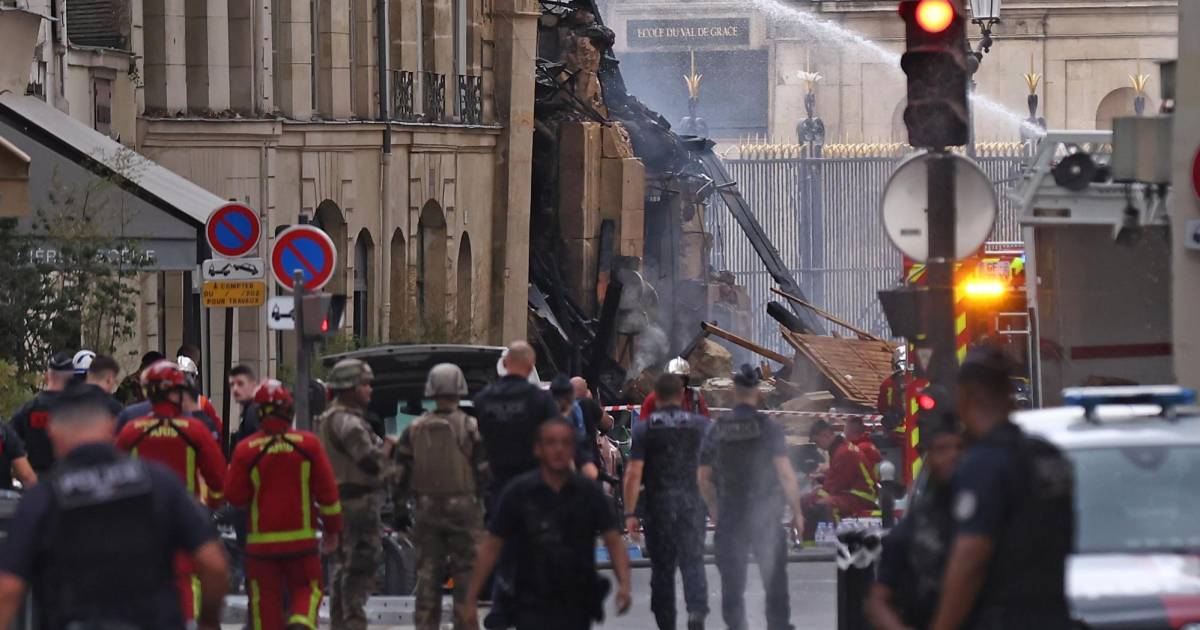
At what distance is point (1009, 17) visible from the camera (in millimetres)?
72375

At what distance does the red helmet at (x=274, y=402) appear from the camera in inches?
483

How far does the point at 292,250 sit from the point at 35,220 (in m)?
5.94

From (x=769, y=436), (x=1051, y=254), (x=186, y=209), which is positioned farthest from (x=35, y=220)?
(x=769, y=436)

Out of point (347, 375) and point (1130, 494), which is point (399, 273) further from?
point (1130, 494)

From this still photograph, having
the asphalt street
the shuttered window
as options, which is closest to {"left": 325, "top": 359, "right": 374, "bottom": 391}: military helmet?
the asphalt street

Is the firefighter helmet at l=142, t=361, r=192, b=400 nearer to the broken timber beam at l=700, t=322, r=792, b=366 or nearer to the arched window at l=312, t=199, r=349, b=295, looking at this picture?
the arched window at l=312, t=199, r=349, b=295

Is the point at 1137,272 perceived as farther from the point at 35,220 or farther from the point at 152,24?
the point at 152,24

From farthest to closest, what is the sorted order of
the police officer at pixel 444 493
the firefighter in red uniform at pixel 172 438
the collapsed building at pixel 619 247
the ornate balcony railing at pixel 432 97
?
the ornate balcony railing at pixel 432 97, the collapsed building at pixel 619 247, the police officer at pixel 444 493, the firefighter in red uniform at pixel 172 438

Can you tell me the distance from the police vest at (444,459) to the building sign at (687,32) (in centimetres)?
6482

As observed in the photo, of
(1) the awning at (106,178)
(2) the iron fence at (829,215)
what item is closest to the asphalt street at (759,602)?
(1) the awning at (106,178)

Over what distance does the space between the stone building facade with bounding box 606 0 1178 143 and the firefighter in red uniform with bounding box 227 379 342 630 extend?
190 ft

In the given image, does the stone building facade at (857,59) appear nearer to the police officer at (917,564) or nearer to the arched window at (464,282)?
the arched window at (464,282)

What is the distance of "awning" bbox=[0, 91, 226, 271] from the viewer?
23.2m

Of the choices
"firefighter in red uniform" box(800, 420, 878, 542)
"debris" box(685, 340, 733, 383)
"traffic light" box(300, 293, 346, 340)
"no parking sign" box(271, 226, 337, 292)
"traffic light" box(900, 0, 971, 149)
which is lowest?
"firefighter in red uniform" box(800, 420, 878, 542)
